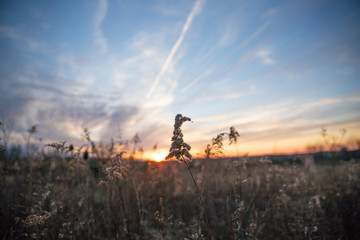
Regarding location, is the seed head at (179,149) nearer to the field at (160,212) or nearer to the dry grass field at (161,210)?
the dry grass field at (161,210)

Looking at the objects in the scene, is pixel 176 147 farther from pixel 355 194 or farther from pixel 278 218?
pixel 355 194

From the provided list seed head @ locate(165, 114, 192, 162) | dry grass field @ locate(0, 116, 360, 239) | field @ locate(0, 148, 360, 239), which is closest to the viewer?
seed head @ locate(165, 114, 192, 162)

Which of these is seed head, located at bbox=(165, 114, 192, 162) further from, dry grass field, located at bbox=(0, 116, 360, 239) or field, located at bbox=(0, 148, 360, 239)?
field, located at bbox=(0, 148, 360, 239)

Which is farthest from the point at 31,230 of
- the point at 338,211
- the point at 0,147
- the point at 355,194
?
the point at 355,194

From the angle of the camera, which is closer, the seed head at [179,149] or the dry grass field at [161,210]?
the seed head at [179,149]

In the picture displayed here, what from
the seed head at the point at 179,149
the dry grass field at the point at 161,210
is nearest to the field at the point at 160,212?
the dry grass field at the point at 161,210

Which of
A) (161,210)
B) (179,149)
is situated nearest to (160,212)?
(161,210)

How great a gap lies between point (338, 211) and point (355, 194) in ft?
4.19

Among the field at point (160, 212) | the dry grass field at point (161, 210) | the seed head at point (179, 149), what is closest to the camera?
the seed head at point (179, 149)

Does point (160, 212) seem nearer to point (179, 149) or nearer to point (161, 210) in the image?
point (161, 210)

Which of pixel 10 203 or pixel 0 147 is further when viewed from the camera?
pixel 10 203

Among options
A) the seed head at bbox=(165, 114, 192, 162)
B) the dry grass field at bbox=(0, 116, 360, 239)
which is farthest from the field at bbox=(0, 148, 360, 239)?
the seed head at bbox=(165, 114, 192, 162)

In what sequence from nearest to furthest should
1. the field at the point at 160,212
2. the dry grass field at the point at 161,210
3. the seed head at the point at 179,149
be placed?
the seed head at the point at 179,149 < the dry grass field at the point at 161,210 < the field at the point at 160,212

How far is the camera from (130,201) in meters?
6.25
